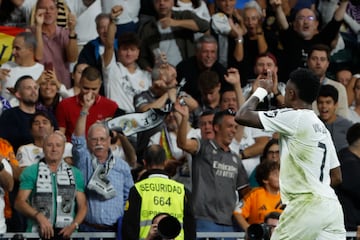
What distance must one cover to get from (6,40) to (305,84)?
6446 mm

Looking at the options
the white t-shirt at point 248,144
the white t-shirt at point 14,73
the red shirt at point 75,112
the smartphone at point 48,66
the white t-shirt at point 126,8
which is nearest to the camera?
the red shirt at point 75,112

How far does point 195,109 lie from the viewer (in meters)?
15.2

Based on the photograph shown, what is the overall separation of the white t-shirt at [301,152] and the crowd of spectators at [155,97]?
2.17 meters

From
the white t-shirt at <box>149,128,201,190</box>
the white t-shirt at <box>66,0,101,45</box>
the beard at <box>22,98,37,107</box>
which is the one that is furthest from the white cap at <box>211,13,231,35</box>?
the beard at <box>22,98,37,107</box>

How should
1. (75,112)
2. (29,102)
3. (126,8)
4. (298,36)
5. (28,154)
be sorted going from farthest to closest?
(298,36) → (126,8) → (75,112) → (29,102) → (28,154)

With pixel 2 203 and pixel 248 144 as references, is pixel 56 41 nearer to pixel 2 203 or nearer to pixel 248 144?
pixel 248 144

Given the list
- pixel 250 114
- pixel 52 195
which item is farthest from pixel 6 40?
pixel 250 114

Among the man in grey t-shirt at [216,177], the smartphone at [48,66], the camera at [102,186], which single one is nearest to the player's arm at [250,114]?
the camera at [102,186]

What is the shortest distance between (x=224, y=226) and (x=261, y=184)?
67 cm

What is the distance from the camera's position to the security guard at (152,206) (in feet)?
40.1

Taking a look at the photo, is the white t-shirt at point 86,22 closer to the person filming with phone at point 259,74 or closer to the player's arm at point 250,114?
the person filming with phone at point 259,74

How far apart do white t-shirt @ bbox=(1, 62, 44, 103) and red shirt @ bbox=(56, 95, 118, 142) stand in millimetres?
634

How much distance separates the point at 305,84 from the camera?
10016mm

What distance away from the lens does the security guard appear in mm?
12211
